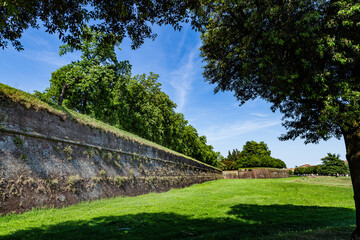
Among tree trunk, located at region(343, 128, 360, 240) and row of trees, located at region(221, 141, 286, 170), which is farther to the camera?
row of trees, located at region(221, 141, 286, 170)

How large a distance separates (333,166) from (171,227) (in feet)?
183

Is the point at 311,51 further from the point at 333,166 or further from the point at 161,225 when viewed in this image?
the point at 333,166

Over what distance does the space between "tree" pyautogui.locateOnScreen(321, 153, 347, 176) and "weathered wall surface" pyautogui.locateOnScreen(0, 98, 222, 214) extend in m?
51.0

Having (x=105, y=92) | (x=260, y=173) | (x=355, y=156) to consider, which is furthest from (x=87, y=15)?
(x=260, y=173)

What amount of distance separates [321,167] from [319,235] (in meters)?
55.6

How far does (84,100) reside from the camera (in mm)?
23047

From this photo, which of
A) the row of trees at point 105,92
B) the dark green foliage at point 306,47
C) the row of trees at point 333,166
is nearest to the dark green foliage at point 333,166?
the row of trees at point 333,166

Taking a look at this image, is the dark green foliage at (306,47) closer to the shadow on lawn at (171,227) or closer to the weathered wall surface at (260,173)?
the shadow on lawn at (171,227)

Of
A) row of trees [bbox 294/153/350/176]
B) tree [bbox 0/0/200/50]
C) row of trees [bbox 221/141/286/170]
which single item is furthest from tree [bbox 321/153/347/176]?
tree [bbox 0/0/200/50]

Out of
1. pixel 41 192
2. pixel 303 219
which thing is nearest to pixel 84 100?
pixel 41 192

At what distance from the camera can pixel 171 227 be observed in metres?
5.27

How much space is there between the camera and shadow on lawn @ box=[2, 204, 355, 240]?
4363 millimetres

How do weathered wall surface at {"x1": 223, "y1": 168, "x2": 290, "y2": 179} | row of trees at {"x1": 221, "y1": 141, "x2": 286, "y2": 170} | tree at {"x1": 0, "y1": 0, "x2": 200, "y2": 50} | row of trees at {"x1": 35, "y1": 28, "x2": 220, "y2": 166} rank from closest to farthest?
tree at {"x1": 0, "y1": 0, "x2": 200, "y2": 50} → row of trees at {"x1": 35, "y1": 28, "x2": 220, "y2": 166} → weathered wall surface at {"x1": 223, "y1": 168, "x2": 290, "y2": 179} → row of trees at {"x1": 221, "y1": 141, "x2": 286, "y2": 170}

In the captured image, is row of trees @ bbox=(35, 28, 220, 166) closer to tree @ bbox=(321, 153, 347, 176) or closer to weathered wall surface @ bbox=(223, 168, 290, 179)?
weathered wall surface @ bbox=(223, 168, 290, 179)
